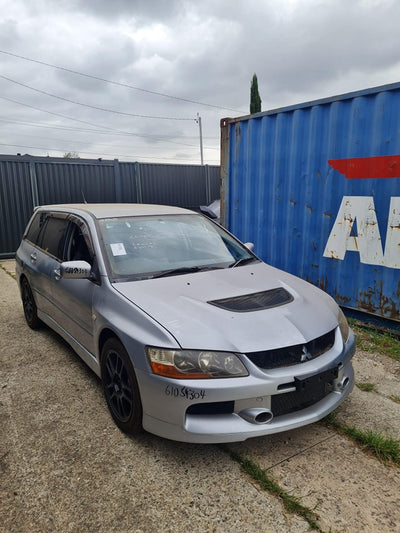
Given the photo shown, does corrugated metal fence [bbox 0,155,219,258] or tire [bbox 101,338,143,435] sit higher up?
corrugated metal fence [bbox 0,155,219,258]

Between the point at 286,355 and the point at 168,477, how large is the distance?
99cm

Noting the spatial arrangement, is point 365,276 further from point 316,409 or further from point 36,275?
point 36,275

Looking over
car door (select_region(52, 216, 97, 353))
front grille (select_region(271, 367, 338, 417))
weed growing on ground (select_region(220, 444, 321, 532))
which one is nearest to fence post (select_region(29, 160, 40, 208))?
car door (select_region(52, 216, 97, 353))

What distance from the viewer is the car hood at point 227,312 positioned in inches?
85.1

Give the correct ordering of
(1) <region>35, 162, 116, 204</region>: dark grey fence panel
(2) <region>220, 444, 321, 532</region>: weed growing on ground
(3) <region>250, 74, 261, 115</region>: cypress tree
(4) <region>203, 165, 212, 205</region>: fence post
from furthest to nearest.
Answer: (3) <region>250, 74, 261, 115</region>: cypress tree
(4) <region>203, 165, 212, 205</region>: fence post
(1) <region>35, 162, 116, 204</region>: dark grey fence panel
(2) <region>220, 444, 321, 532</region>: weed growing on ground

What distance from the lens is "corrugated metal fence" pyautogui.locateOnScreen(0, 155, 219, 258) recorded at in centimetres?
1062

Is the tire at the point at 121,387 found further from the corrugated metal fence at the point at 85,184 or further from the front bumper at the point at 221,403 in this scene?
the corrugated metal fence at the point at 85,184

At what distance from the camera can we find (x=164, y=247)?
3.19m

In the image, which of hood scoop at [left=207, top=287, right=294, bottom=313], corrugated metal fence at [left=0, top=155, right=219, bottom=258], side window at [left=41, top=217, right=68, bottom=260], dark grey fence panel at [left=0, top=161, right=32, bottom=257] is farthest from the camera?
corrugated metal fence at [left=0, top=155, right=219, bottom=258]

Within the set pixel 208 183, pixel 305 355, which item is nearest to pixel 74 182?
pixel 208 183

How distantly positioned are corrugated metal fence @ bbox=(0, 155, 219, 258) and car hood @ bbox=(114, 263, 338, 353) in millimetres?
8417

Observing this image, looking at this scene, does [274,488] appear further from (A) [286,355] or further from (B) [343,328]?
(B) [343,328]

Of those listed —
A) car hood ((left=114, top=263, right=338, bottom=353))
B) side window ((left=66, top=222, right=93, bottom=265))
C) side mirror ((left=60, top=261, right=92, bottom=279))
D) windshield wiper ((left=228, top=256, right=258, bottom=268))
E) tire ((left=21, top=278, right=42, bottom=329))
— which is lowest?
tire ((left=21, top=278, right=42, bottom=329))

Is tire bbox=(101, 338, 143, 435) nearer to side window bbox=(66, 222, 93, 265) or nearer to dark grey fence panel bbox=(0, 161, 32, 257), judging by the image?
side window bbox=(66, 222, 93, 265)
